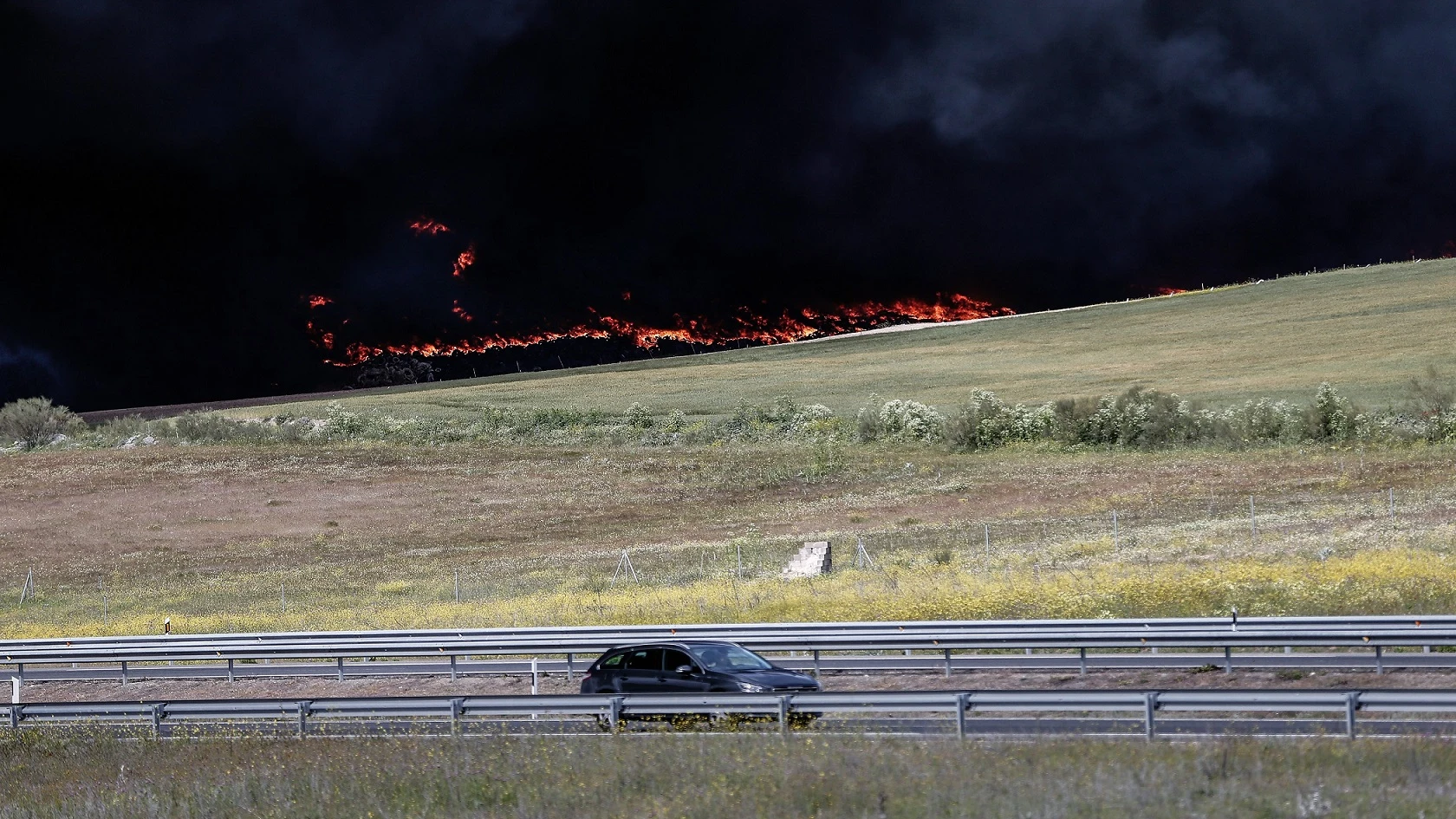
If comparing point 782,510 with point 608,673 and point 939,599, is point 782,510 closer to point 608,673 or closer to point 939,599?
point 939,599

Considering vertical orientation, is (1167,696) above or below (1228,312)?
below

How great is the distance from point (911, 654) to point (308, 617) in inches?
812

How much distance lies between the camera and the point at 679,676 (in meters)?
20.1

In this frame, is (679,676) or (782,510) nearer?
(679,676)

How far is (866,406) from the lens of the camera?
3246 inches

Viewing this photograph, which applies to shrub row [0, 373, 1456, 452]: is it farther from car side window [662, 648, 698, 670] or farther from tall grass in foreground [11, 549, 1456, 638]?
car side window [662, 648, 698, 670]

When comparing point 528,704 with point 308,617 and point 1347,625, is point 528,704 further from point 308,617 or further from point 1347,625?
point 308,617

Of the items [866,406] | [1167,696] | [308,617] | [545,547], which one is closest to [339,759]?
[1167,696]

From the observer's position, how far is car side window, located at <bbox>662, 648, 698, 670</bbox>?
66.4 feet

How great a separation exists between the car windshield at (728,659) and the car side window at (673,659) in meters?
0.19

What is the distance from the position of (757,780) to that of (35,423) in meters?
90.2

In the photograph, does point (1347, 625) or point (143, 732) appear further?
point (1347, 625)

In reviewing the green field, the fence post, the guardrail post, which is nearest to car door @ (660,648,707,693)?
the guardrail post

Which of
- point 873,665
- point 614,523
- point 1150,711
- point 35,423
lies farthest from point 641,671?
point 35,423
